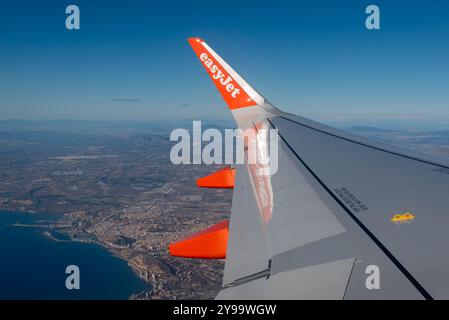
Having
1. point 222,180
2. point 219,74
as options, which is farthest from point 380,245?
point 219,74

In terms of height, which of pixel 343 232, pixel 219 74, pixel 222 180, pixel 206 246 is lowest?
pixel 206 246

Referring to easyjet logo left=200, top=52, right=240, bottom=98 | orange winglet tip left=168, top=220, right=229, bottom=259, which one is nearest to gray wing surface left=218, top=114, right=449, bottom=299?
orange winglet tip left=168, top=220, right=229, bottom=259

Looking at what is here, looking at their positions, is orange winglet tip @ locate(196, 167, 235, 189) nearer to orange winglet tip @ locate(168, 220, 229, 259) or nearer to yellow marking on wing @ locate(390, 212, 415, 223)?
orange winglet tip @ locate(168, 220, 229, 259)

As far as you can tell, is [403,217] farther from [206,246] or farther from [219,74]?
[219,74]

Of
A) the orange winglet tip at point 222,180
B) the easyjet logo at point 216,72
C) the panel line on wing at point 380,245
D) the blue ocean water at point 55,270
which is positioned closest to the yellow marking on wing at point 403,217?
the panel line on wing at point 380,245

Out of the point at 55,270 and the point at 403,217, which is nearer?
the point at 403,217

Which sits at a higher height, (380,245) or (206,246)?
(380,245)

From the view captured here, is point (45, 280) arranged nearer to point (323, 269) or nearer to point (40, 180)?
point (323, 269)
